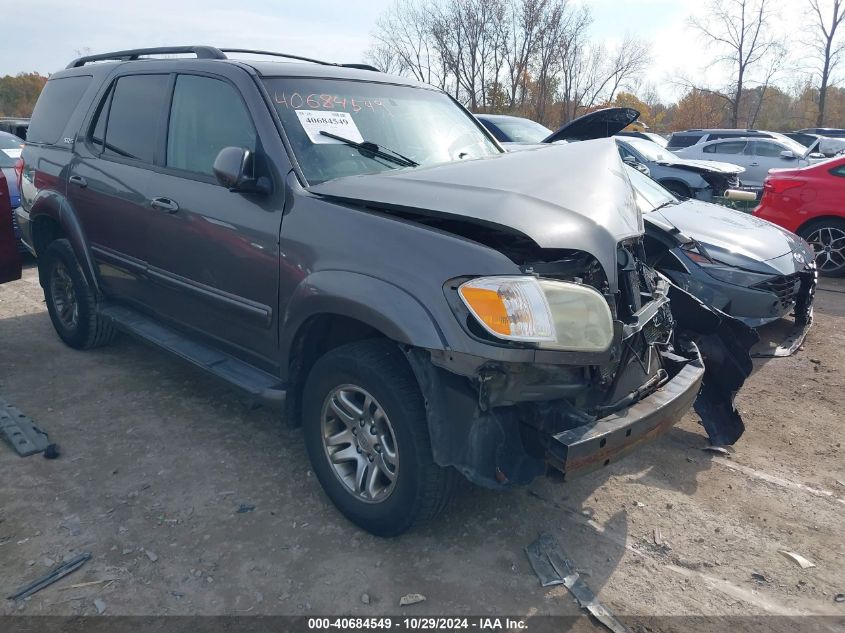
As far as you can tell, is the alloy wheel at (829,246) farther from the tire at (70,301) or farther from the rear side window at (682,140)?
the rear side window at (682,140)

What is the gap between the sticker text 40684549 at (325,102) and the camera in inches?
125

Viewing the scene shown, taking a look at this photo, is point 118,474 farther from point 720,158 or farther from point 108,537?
point 720,158

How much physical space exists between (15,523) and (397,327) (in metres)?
2.11

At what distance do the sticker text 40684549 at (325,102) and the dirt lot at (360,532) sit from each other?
6.21ft

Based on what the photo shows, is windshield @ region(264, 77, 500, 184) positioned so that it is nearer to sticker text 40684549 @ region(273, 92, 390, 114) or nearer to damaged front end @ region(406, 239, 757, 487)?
sticker text 40684549 @ region(273, 92, 390, 114)

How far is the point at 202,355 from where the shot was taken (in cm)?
360

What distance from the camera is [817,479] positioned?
340 centimetres

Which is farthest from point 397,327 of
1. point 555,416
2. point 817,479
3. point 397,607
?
point 817,479

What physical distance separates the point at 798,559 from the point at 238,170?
304cm

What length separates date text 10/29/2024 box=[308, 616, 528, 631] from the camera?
238 cm

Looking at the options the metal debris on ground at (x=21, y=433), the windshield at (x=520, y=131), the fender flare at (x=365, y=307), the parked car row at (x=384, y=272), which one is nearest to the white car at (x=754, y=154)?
the windshield at (x=520, y=131)

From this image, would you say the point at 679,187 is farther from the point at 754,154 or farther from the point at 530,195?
the point at 530,195

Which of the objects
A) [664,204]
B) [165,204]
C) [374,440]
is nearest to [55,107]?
[165,204]

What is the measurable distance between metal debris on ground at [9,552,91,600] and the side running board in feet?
3.29
